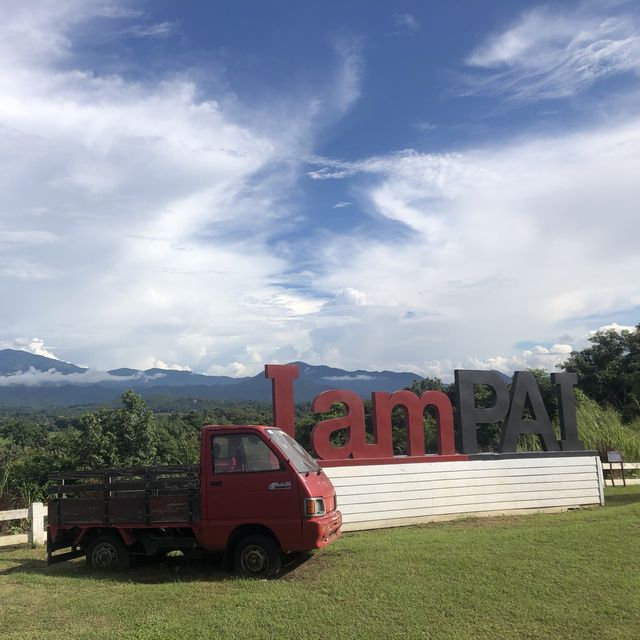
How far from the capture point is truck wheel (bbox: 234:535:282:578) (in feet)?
26.3

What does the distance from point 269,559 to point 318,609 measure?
1.67 metres

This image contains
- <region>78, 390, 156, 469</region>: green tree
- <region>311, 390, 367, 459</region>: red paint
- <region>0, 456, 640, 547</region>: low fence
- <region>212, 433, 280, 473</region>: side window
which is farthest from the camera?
<region>78, 390, 156, 469</region>: green tree

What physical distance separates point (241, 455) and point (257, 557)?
4.48 ft

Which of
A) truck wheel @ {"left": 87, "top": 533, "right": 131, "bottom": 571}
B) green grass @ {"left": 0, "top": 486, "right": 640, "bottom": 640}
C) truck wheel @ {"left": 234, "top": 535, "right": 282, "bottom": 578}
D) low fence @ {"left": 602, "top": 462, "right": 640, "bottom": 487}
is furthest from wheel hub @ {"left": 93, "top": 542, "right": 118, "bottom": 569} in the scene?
low fence @ {"left": 602, "top": 462, "right": 640, "bottom": 487}

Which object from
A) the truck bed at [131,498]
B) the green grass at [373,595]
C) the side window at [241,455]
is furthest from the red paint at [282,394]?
the side window at [241,455]

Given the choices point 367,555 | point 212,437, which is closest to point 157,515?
point 212,437

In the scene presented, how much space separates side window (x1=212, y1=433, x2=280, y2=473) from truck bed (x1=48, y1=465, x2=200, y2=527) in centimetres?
52

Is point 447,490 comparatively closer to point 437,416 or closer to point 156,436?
point 437,416

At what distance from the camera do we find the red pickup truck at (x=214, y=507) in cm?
807

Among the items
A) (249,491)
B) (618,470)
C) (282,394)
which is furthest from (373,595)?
(618,470)

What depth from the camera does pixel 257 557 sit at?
8.09m

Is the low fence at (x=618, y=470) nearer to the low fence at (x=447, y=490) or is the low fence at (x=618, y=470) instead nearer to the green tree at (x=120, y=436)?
the low fence at (x=447, y=490)

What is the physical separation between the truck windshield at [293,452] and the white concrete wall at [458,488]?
3.62 meters

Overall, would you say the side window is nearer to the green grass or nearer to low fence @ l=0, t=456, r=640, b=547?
the green grass
